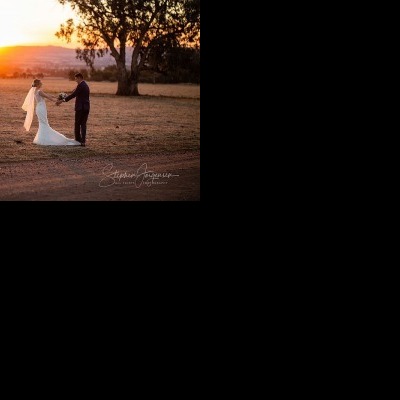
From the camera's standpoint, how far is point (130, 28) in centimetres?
720

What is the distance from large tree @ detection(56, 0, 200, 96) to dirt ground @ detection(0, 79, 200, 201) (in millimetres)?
497

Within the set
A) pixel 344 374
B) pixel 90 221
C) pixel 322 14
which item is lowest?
pixel 344 374

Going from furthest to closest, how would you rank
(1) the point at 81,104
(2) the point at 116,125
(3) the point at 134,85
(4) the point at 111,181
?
1. (3) the point at 134,85
2. (2) the point at 116,125
3. (1) the point at 81,104
4. (4) the point at 111,181

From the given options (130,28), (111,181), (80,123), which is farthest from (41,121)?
(111,181)

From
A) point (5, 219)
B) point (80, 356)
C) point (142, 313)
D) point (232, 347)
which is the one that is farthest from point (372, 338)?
point (5, 219)

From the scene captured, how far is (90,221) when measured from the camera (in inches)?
200

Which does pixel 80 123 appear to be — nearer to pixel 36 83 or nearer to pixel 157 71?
pixel 36 83

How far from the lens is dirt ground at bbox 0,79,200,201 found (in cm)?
505

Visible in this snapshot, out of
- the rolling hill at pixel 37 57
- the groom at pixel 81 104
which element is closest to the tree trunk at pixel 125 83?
the groom at pixel 81 104

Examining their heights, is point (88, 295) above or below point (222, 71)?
below

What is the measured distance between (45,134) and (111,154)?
4.00 ft

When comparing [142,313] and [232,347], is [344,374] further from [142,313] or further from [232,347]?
[142,313]

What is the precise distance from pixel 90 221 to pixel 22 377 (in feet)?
6.71
